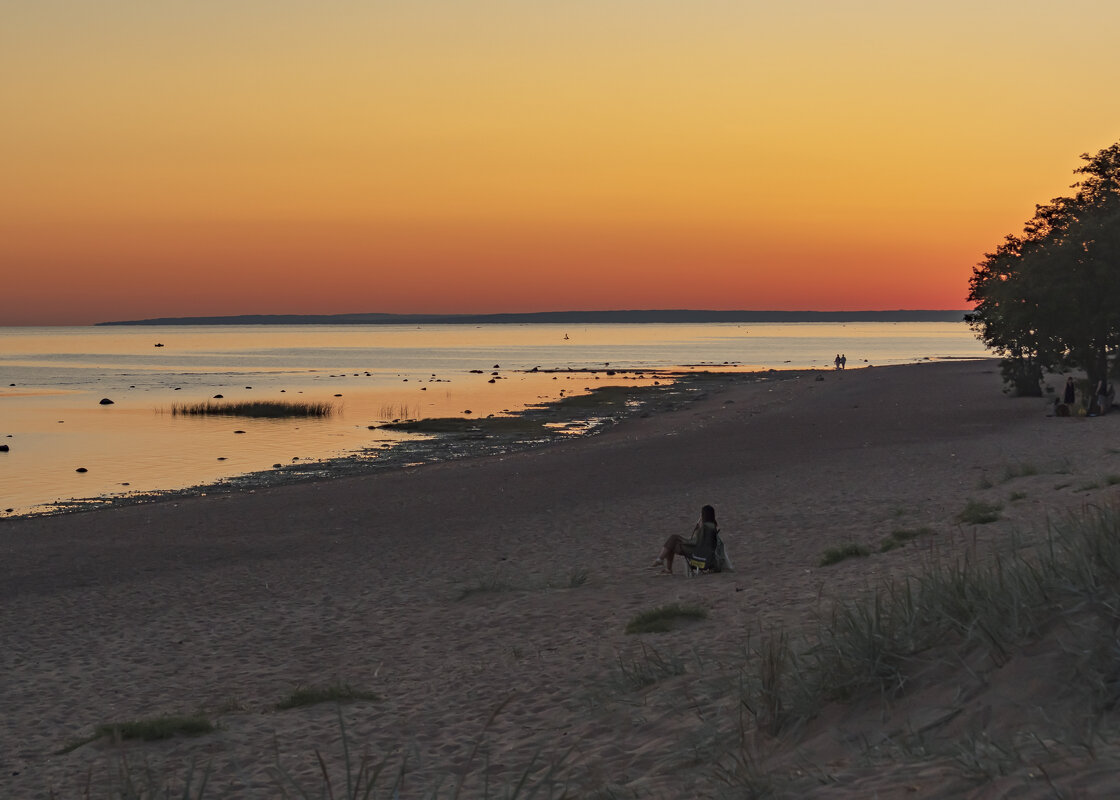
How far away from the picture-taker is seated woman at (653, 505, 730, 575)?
595 inches

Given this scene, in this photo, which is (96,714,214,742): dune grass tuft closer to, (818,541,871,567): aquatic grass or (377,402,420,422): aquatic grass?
(818,541,871,567): aquatic grass

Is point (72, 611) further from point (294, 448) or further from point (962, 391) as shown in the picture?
point (962, 391)

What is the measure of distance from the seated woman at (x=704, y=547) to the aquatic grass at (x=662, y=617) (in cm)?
272

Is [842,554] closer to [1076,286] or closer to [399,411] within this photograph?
[1076,286]

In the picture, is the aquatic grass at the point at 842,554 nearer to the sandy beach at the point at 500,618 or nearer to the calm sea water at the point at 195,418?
the sandy beach at the point at 500,618

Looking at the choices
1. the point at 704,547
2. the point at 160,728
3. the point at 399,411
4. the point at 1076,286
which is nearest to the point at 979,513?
the point at 704,547

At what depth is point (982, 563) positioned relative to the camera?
1205cm

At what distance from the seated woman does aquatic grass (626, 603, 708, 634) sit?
8.91 feet

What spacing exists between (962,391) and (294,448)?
33.4 m

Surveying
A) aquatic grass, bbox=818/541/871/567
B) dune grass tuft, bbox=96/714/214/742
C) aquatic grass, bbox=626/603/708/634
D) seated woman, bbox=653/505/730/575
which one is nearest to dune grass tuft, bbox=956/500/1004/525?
aquatic grass, bbox=818/541/871/567

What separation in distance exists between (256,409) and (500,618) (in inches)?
2067

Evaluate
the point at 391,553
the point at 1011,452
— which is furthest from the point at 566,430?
the point at 391,553

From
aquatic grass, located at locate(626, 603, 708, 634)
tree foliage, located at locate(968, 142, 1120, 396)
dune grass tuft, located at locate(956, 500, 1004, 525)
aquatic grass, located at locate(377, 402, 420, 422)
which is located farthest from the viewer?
aquatic grass, located at locate(377, 402, 420, 422)

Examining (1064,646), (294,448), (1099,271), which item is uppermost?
(1099,271)
